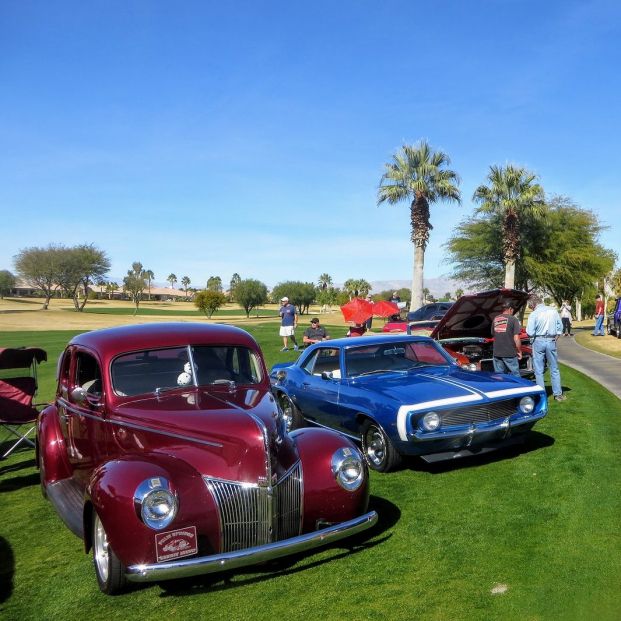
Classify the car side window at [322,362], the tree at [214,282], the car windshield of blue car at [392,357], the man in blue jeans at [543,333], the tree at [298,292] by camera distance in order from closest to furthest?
1. the car windshield of blue car at [392,357]
2. the car side window at [322,362]
3. the man in blue jeans at [543,333]
4. the tree at [298,292]
5. the tree at [214,282]

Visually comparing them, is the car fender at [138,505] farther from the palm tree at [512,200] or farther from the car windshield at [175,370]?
the palm tree at [512,200]

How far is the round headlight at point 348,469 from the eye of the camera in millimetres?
4598

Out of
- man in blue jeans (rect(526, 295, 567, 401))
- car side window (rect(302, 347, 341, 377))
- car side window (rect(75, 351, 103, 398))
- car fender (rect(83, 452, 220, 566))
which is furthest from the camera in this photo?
man in blue jeans (rect(526, 295, 567, 401))

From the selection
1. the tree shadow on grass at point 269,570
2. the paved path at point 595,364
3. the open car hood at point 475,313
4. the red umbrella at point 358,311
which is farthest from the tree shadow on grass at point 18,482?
the red umbrella at point 358,311

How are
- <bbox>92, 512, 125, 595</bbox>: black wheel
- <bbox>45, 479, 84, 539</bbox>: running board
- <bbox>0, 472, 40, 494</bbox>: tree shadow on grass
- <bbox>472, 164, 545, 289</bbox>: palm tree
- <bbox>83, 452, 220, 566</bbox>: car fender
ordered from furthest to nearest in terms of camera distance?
<bbox>472, 164, 545, 289</bbox>: palm tree
<bbox>0, 472, 40, 494</bbox>: tree shadow on grass
<bbox>45, 479, 84, 539</bbox>: running board
<bbox>92, 512, 125, 595</bbox>: black wheel
<bbox>83, 452, 220, 566</bbox>: car fender

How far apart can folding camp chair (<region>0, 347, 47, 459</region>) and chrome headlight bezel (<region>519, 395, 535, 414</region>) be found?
6107 mm

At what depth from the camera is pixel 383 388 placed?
6.82 m

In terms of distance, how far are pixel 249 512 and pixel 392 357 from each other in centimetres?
414

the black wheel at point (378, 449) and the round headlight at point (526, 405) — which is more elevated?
the round headlight at point (526, 405)

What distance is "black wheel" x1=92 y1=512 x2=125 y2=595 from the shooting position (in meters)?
3.97

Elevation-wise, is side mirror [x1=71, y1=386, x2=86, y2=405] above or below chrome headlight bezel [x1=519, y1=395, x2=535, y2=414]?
above

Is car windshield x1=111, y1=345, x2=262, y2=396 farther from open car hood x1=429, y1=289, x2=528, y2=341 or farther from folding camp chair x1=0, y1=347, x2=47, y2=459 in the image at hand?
open car hood x1=429, y1=289, x2=528, y2=341

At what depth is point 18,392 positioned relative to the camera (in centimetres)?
801

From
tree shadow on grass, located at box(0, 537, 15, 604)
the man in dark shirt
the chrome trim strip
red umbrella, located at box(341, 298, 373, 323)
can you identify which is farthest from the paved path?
tree shadow on grass, located at box(0, 537, 15, 604)
